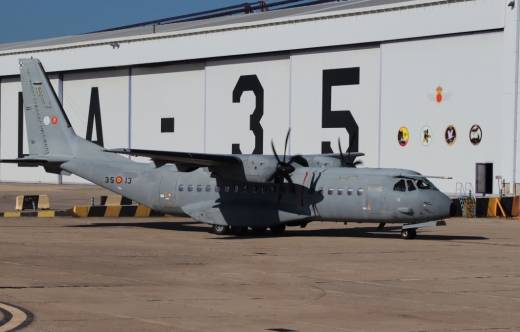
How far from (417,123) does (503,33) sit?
8.51m

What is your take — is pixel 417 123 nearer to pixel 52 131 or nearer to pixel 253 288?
pixel 52 131

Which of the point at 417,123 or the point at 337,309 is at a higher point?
the point at 417,123

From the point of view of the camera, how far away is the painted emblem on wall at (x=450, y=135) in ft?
188

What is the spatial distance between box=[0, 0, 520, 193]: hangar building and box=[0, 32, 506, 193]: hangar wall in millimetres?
88

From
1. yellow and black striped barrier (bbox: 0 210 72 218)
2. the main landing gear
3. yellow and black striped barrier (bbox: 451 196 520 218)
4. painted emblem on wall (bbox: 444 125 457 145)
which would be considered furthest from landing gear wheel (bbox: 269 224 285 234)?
painted emblem on wall (bbox: 444 125 457 145)

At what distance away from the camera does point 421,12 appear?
59000mm

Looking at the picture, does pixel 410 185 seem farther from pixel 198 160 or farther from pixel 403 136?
pixel 403 136

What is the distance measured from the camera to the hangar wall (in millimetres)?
56156

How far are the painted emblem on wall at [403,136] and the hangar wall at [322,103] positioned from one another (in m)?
0.27

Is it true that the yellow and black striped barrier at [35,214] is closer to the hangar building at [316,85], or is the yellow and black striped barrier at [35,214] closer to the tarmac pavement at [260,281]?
the tarmac pavement at [260,281]

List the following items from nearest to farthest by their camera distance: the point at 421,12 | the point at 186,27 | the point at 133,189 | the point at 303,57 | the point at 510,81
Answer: the point at 133,189 < the point at 510,81 < the point at 421,12 < the point at 303,57 < the point at 186,27

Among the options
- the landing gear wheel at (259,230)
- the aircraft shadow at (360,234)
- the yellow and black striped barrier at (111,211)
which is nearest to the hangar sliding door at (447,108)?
the aircraft shadow at (360,234)

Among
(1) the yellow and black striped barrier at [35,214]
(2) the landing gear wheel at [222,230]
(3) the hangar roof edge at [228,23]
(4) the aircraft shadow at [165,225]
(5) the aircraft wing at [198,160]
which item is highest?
(3) the hangar roof edge at [228,23]

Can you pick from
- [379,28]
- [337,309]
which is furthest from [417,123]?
[337,309]
